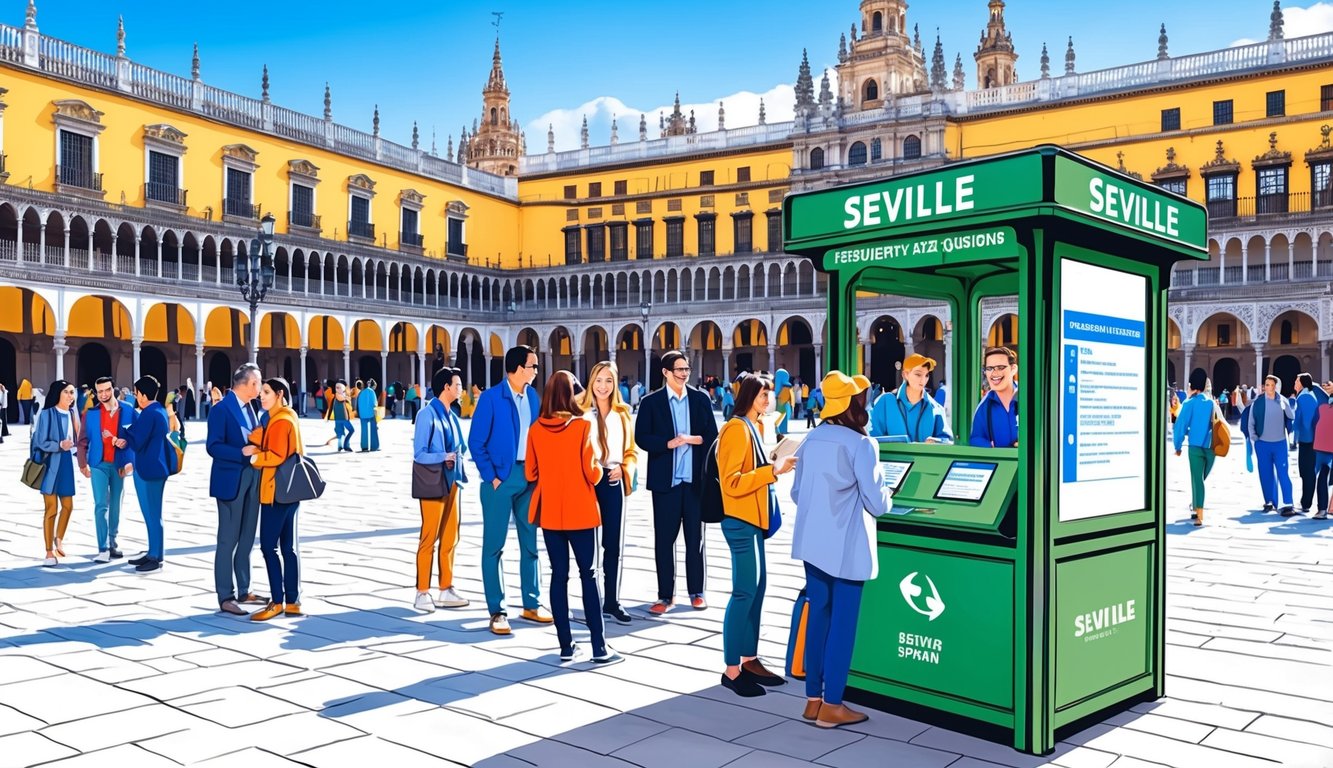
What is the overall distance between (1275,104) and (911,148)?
13.2 metres

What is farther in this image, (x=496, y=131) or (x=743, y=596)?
(x=496, y=131)

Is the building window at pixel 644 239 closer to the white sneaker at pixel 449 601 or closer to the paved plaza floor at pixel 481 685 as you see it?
the paved plaza floor at pixel 481 685

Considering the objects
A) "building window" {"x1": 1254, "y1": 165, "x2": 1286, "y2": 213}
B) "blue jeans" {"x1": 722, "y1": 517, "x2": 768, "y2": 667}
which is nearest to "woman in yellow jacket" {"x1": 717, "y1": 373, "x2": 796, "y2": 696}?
"blue jeans" {"x1": 722, "y1": 517, "x2": 768, "y2": 667}

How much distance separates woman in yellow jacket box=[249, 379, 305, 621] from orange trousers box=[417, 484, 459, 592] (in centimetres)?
76

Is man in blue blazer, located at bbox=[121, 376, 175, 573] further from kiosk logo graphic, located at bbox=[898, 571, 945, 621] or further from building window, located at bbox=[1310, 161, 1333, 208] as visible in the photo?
building window, located at bbox=[1310, 161, 1333, 208]

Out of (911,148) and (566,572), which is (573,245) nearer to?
(911,148)

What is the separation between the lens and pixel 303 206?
41.4m

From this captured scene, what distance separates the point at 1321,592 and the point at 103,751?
24.0 ft

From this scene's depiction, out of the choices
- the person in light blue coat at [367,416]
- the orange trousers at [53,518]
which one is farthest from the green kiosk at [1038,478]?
the person in light blue coat at [367,416]

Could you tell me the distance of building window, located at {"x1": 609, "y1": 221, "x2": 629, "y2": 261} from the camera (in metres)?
51.7

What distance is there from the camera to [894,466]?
4.92 metres

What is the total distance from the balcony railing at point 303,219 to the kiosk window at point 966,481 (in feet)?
130

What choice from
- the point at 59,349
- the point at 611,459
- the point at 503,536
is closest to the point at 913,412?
the point at 611,459

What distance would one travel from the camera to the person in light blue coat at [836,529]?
4348 mm
